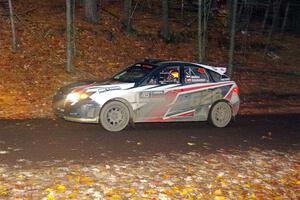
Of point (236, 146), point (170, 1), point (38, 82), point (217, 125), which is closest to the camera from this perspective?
point (236, 146)

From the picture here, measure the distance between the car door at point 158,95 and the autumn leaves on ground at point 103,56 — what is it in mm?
2809

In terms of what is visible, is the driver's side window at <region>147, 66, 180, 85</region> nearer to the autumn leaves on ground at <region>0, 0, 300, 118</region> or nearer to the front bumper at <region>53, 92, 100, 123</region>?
the front bumper at <region>53, 92, 100, 123</region>

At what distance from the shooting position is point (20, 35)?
17875 millimetres

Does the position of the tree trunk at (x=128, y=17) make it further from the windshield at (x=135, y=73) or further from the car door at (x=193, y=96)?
the car door at (x=193, y=96)

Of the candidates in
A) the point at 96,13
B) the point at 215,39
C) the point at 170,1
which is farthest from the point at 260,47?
the point at 96,13

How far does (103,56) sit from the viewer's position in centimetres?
1794

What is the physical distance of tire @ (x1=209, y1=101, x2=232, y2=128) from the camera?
35.8 ft

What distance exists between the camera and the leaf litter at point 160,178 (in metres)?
5.89

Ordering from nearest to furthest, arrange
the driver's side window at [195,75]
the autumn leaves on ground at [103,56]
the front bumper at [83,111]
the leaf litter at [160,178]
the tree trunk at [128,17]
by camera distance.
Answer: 1. the leaf litter at [160,178]
2. the front bumper at [83,111]
3. the driver's side window at [195,75]
4. the autumn leaves on ground at [103,56]
5. the tree trunk at [128,17]

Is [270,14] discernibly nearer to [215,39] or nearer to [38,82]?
[215,39]

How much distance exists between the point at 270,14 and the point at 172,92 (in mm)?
33508

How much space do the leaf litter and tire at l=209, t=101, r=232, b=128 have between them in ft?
8.77

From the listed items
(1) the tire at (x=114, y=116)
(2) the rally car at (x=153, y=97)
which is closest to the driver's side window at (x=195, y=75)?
(2) the rally car at (x=153, y=97)

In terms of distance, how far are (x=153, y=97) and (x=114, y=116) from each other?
101 cm
